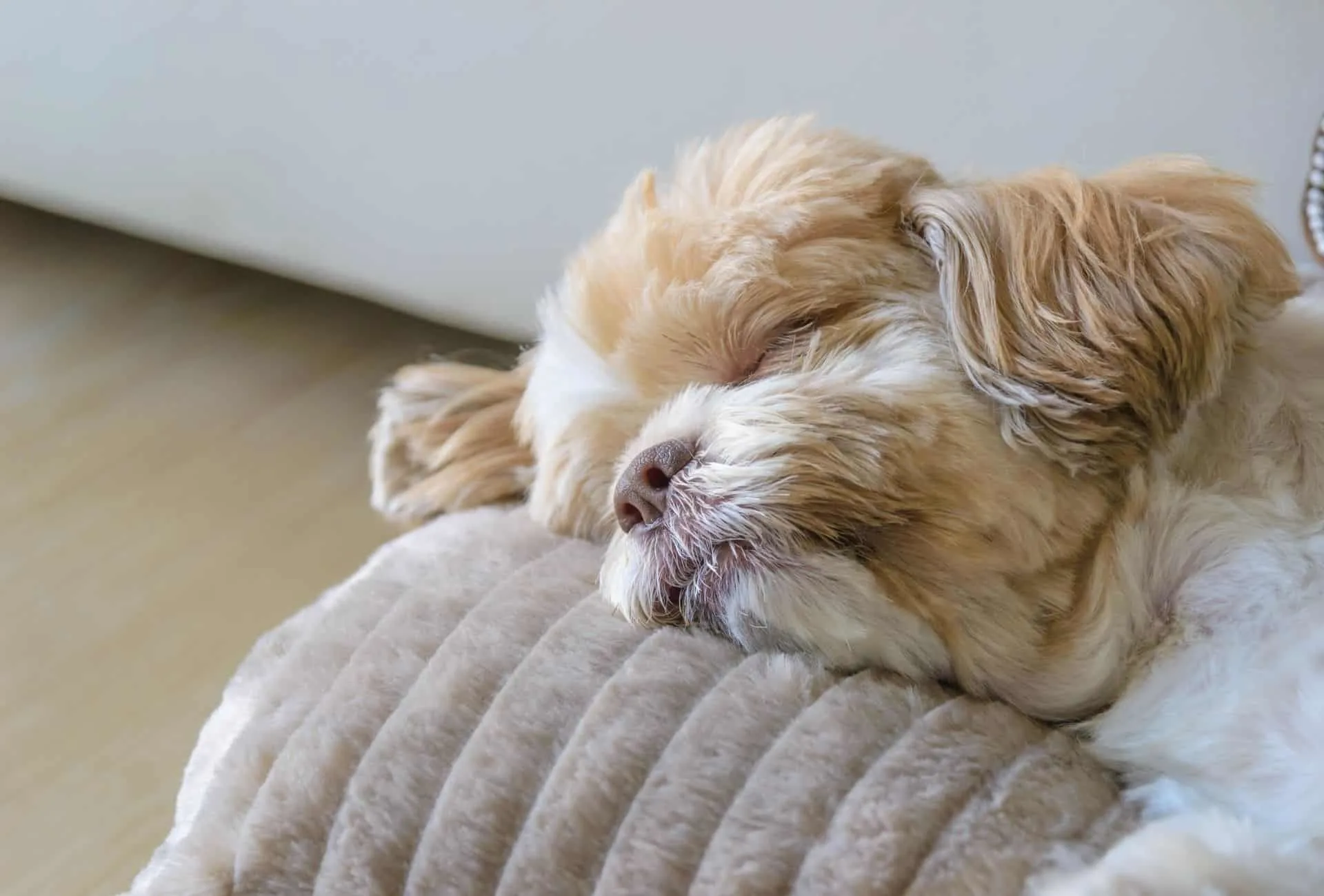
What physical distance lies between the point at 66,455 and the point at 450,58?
35.2 inches

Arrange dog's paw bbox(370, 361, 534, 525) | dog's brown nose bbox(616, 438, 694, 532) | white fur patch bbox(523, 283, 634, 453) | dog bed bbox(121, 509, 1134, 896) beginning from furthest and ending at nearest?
dog's paw bbox(370, 361, 534, 525) → white fur patch bbox(523, 283, 634, 453) → dog's brown nose bbox(616, 438, 694, 532) → dog bed bbox(121, 509, 1134, 896)

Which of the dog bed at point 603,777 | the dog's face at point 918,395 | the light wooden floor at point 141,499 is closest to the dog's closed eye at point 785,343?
the dog's face at point 918,395

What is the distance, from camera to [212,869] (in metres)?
0.94

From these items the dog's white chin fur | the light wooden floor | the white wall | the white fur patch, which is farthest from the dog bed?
the white wall

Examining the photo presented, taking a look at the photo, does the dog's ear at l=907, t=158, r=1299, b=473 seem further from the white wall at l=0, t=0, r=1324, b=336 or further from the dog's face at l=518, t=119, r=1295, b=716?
the white wall at l=0, t=0, r=1324, b=336

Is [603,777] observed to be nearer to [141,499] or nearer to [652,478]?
[652,478]

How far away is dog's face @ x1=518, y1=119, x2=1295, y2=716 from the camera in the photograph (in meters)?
0.91

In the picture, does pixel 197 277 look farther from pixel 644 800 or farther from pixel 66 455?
pixel 644 800

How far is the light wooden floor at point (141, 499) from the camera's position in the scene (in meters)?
1.55

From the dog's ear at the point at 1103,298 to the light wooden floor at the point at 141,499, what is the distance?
46.1 inches

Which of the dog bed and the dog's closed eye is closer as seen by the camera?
the dog bed

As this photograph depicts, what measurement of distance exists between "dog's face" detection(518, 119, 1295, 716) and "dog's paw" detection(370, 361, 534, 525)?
33 centimetres

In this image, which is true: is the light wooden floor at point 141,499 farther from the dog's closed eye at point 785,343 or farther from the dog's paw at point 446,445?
the dog's closed eye at point 785,343

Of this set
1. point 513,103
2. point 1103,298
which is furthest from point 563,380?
point 513,103
